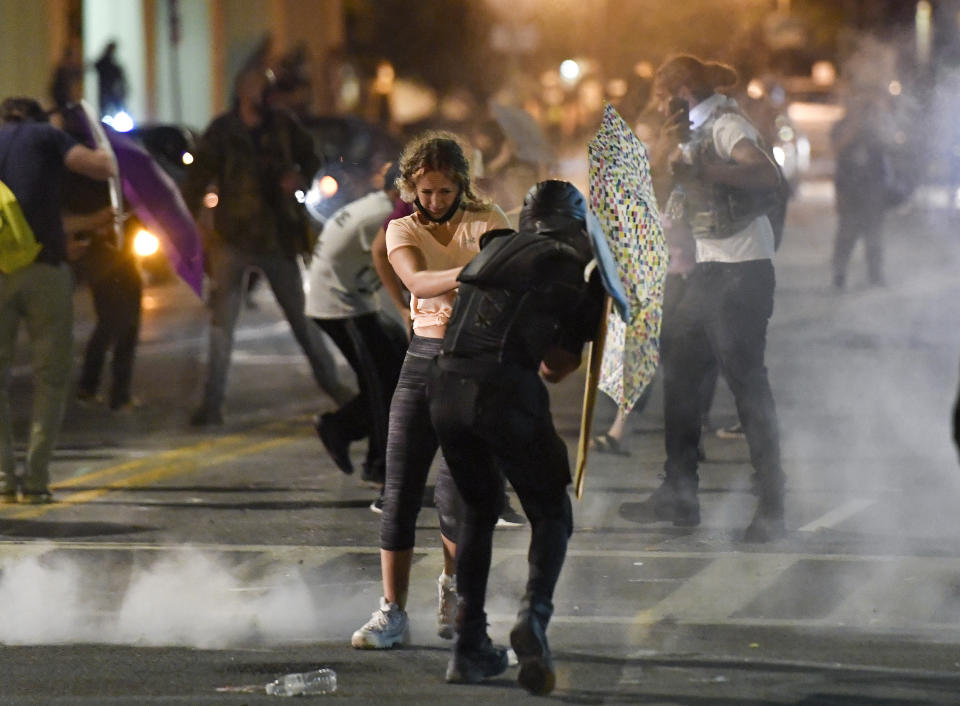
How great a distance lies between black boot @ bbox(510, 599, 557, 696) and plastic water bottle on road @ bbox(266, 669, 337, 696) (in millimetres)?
587

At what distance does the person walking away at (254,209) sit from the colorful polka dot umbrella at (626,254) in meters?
5.13

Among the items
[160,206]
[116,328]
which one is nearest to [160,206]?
[160,206]

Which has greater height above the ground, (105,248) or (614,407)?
(105,248)

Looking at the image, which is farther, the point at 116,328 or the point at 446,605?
the point at 116,328

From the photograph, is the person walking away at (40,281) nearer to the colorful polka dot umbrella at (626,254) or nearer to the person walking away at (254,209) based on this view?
the person walking away at (254,209)

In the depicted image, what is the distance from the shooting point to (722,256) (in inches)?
313

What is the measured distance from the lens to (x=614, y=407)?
1084cm

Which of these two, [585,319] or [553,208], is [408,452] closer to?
[585,319]

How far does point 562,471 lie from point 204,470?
4.40 meters

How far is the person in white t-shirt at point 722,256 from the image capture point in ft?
25.5

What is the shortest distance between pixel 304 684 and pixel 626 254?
160cm

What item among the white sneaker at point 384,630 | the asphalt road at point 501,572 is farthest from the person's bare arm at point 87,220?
the white sneaker at point 384,630

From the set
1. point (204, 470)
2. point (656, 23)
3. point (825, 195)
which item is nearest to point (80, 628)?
point (204, 470)

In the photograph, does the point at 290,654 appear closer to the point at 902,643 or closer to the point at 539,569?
the point at 539,569
